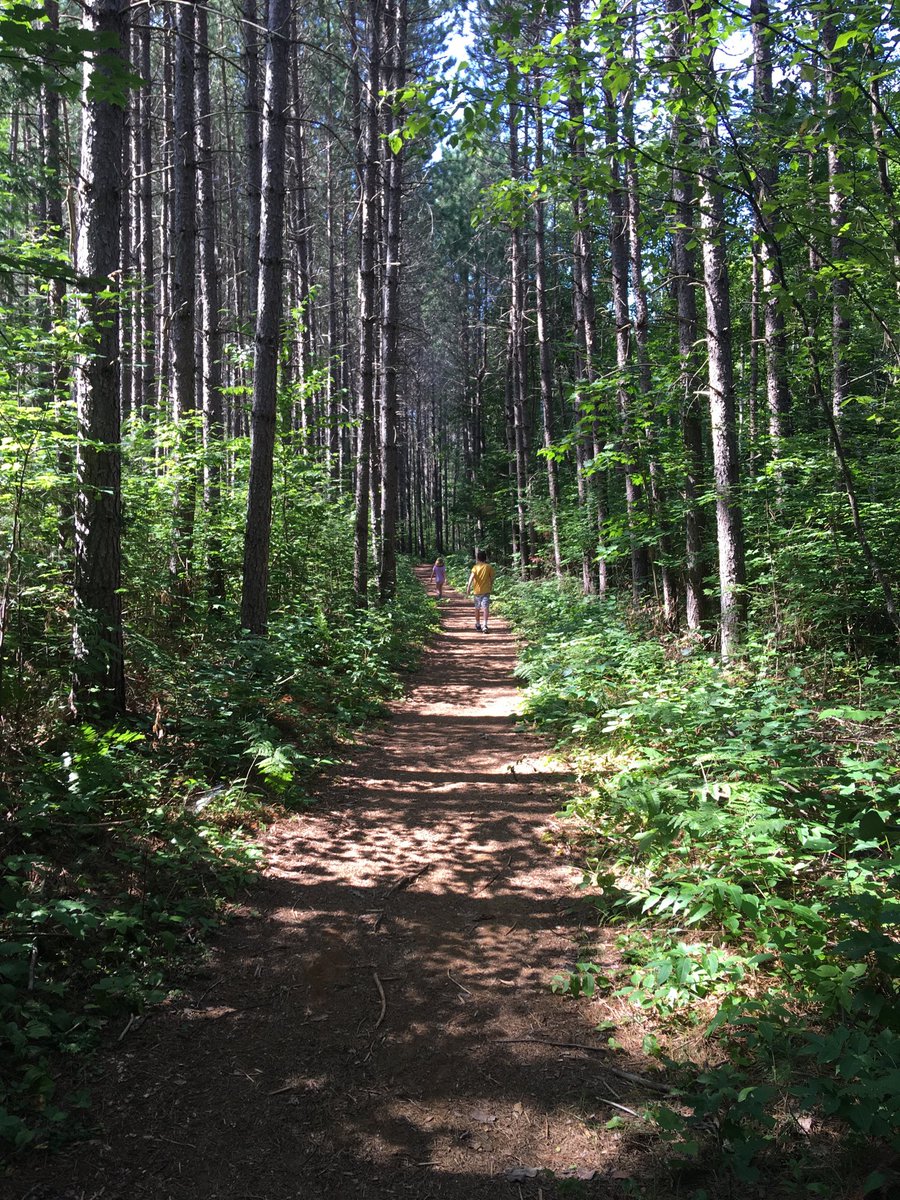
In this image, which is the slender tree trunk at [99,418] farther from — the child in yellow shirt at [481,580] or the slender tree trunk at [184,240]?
the child in yellow shirt at [481,580]

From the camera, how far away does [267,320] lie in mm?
7969

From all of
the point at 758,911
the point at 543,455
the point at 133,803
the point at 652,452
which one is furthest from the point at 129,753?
the point at 652,452

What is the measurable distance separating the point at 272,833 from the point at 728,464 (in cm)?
575

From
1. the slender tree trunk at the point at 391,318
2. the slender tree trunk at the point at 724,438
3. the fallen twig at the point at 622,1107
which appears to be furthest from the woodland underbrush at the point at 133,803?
the slender tree trunk at the point at 391,318

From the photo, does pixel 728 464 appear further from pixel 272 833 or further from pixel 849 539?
pixel 272 833

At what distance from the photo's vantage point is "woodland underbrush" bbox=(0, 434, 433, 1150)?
9.16 feet

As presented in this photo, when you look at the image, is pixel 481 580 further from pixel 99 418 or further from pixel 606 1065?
pixel 606 1065

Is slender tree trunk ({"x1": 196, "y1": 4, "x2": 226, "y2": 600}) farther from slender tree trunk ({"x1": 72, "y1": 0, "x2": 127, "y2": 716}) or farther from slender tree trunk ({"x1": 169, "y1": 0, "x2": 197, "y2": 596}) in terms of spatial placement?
slender tree trunk ({"x1": 72, "y1": 0, "x2": 127, "y2": 716})

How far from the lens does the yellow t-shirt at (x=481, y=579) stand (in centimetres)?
1552

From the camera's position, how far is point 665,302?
19.1 m

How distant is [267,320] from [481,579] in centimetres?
864

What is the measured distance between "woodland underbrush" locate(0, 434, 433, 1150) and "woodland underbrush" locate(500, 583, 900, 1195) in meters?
2.13

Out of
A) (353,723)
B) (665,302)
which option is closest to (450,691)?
(353,723)

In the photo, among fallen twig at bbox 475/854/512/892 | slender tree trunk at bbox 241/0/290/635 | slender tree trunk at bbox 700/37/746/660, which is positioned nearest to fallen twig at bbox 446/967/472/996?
fallen twig at bbox 475/854/512/892
